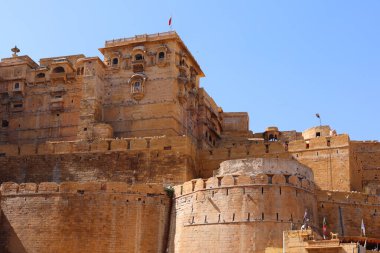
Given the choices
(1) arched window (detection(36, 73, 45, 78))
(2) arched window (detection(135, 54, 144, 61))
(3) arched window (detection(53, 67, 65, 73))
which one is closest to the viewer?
(2) arched window (detection(135, 54, 144, 61))

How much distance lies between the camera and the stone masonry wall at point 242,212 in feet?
94.9

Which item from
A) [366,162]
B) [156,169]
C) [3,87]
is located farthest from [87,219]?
[3,87]

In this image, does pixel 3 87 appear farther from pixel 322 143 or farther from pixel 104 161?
pixel 322 143

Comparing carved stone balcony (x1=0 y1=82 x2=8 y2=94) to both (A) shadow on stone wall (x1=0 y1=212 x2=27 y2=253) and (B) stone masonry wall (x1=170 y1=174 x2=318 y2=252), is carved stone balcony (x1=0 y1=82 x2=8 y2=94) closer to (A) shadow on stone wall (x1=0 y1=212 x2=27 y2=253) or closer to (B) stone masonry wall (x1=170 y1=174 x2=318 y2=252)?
(A) shadow on stone wall (x1=0 y1=212 x2=27 y2=253)

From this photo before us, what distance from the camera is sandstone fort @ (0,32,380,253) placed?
1178 inches

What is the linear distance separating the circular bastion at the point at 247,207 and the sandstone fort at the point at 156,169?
2.1 inches

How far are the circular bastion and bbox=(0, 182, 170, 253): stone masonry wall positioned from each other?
6.95 feet

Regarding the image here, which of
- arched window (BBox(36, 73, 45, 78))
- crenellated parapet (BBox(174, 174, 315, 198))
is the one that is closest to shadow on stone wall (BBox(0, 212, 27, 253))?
crenellated parapet (BBox(174, 174, 315, 198))

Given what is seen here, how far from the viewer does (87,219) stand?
33281 millimetres

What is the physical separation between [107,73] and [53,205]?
15424 mm

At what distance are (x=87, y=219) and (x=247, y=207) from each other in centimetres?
864

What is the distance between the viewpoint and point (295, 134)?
174 feet

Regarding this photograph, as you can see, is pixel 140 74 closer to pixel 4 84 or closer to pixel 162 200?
pixel 4 84

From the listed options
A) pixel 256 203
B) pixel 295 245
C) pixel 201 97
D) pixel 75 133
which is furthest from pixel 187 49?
pixel 295 245
